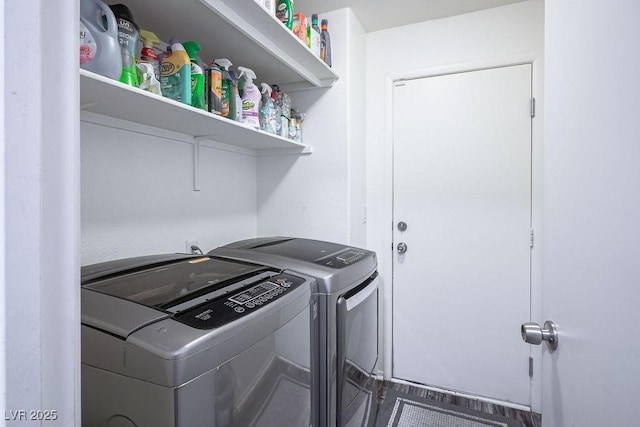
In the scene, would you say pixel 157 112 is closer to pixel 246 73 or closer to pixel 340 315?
pixel 246 73

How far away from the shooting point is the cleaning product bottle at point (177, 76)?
111cm

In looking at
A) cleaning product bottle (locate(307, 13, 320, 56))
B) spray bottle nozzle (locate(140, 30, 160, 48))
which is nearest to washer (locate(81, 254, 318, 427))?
spray bottle nozzle (locate(140, 30, 160, 48))

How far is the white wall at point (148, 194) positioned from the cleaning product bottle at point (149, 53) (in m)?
0.28

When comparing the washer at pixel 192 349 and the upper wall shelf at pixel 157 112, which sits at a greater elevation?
the upper wall shelf at pixel 157 112

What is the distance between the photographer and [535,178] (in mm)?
1933

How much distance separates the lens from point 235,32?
1362mm

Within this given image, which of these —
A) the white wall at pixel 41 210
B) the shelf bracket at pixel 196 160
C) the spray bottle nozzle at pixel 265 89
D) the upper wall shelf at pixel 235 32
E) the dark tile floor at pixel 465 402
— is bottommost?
the dark tile floor at pixel 465 402

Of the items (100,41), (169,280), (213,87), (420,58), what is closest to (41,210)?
(169,280)

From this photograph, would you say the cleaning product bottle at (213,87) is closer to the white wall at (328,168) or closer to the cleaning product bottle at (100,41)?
the cleaning product bottle at (100,41)

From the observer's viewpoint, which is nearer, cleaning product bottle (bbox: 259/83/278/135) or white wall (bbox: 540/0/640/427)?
white wall (bbox: 540/0/640/427)

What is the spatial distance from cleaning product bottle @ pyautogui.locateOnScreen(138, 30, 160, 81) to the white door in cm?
A: 155

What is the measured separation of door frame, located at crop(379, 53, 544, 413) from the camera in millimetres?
1920

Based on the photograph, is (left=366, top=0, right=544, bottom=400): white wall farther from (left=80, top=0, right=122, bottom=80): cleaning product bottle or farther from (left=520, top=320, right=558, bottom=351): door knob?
(left=80, top=0, right=122, bottom=80): cleaning product bottle

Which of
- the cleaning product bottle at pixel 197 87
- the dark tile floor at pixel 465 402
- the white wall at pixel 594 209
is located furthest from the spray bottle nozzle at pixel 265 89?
the dark tile floor at pixel 465 402
